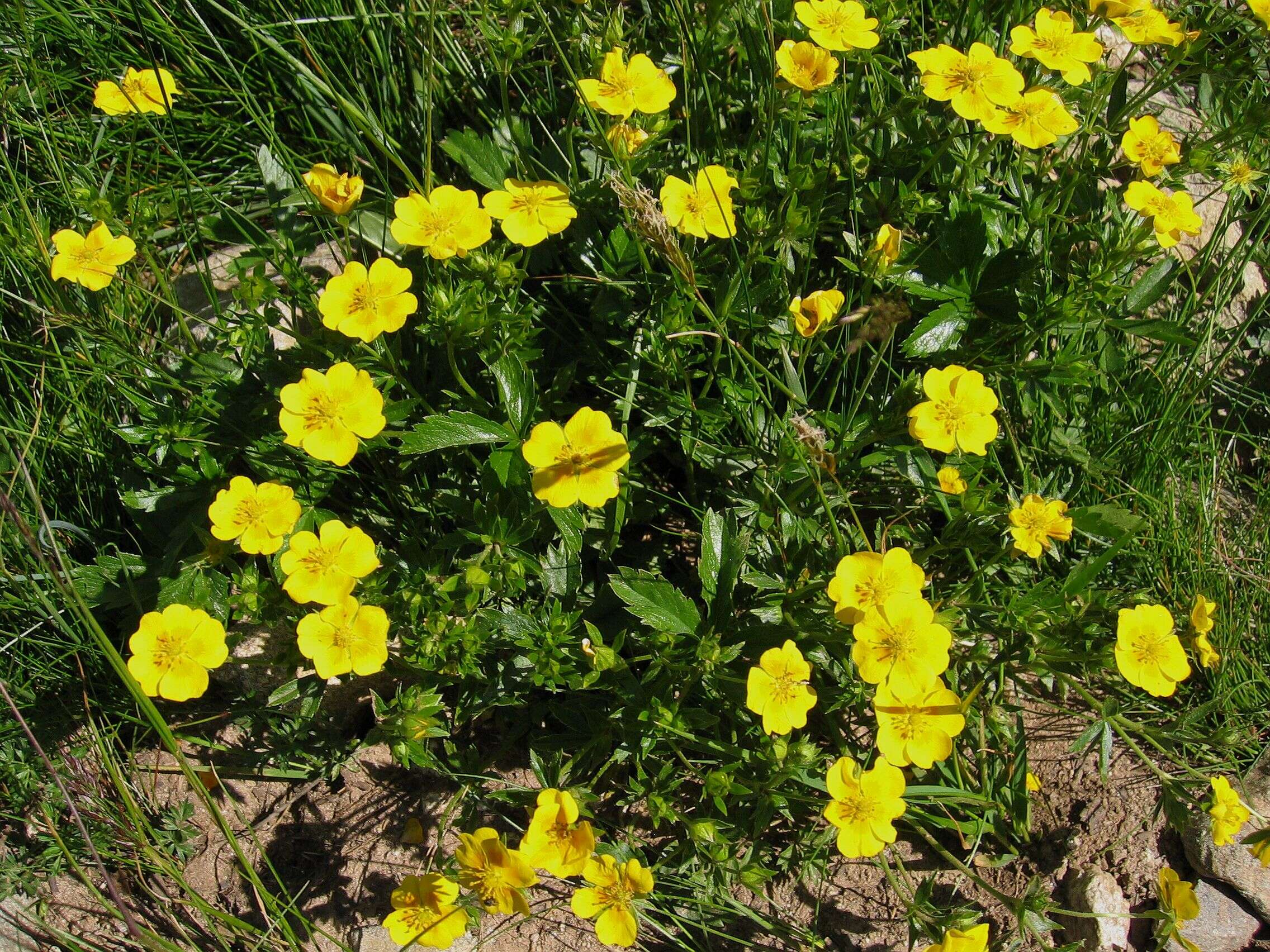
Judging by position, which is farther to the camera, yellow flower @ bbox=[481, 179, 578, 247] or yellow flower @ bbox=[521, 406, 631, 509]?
yellow flower @ bbox=[481, 179, 578, 247]

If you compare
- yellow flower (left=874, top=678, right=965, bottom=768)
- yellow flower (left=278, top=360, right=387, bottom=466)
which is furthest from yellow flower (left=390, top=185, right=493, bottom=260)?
yellow flower (left=874, top=678, right=965, bottom=768)

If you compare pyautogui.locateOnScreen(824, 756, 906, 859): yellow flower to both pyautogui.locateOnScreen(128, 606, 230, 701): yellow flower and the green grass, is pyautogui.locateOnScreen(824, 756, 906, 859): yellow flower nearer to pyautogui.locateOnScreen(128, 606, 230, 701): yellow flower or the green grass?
the green grass

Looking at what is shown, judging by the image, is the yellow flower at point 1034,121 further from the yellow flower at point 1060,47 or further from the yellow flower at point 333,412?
the yellow flower at point 333,412

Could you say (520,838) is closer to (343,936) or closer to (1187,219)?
(343,936)

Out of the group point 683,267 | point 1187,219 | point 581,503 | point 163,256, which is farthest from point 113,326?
point 1187,219

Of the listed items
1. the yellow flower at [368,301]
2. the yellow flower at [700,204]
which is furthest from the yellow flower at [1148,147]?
the yellow flower at [368,301]
